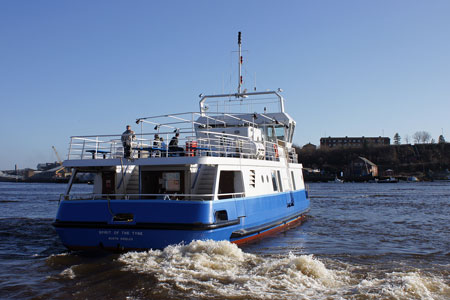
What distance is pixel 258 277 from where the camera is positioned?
9453 millimetres

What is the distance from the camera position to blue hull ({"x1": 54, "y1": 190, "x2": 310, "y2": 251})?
35.7 feet

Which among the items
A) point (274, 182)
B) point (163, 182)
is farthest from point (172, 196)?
point (274, 182)

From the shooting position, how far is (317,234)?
56.1 ft

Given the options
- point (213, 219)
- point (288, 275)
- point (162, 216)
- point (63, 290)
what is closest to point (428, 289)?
point (288, 275)

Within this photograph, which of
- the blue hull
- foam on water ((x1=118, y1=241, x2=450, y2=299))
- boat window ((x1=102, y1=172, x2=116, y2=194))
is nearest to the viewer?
foam on water ((x1=118, y1=241, x2=450, y2=299))

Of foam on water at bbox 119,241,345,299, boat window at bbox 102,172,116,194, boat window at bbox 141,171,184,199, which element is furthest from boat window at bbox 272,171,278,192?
boat window at bbox 102,172,116,194

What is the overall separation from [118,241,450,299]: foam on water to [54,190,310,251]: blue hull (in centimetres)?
32

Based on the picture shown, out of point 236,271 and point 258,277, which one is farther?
point 236,271

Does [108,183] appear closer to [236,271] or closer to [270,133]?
[236,271]

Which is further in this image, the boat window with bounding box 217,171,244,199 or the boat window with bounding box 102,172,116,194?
the boat window with bounding box 217,171,244,199

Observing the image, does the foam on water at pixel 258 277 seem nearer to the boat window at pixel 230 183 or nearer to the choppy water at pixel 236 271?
the choppy water at pixel 236 271

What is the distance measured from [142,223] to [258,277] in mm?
3514

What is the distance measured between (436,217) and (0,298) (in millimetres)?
22680

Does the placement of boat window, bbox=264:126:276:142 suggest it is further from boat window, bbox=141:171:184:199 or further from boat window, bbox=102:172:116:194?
boat window, bbox=102:172:116:194
